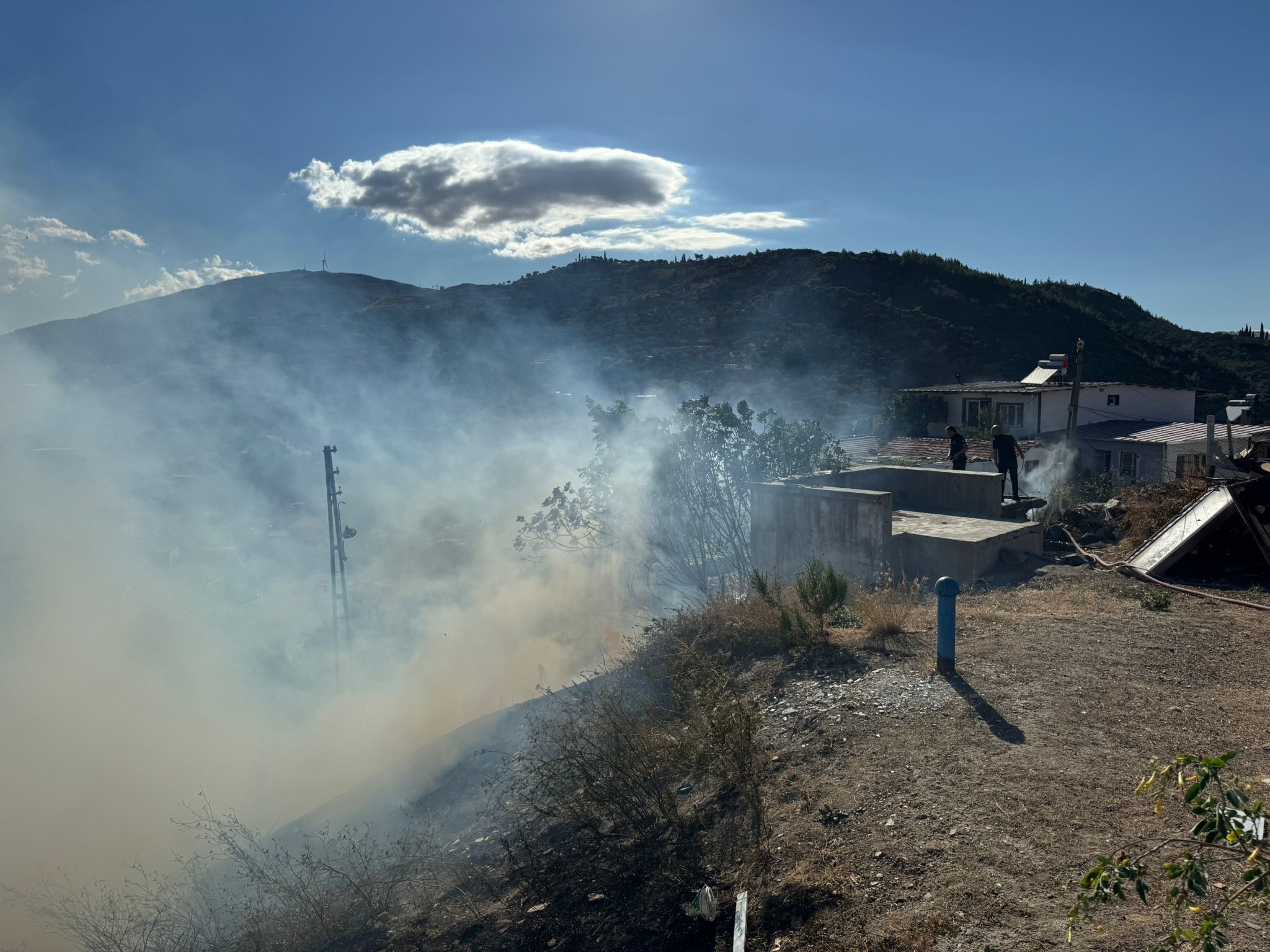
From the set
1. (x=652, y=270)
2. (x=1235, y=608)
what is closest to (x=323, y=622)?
(x=1235, y=608)

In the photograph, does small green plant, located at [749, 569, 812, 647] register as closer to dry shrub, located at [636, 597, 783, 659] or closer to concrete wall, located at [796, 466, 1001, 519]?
dry shrub, located at [636, 597, 783, 659]

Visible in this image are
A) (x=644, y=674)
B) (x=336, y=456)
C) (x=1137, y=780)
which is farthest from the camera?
(x=336, y=456)

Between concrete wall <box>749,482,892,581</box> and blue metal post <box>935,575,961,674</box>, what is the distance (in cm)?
371

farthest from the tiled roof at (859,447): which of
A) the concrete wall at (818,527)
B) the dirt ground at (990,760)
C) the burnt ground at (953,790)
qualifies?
the burnt ground at (953,790)

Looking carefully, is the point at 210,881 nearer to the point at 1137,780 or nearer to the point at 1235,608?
the point at 1137,780

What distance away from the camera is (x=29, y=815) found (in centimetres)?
1324

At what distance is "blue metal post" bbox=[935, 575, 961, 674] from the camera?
18.5 feet

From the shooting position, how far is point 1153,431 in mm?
25906

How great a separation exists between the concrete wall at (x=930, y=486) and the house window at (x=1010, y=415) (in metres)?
16.8

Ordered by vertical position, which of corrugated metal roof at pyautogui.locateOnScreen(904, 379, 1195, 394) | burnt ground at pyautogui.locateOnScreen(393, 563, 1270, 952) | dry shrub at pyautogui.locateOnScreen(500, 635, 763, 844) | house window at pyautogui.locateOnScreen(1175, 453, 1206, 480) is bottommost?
dry shrub at pyautogui.locateOnScreen(500, 635, 763, 844)

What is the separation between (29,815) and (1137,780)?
1592 cm

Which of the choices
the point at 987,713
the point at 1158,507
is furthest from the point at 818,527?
the point at 987,713

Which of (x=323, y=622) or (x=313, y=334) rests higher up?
(x=313, y=334)

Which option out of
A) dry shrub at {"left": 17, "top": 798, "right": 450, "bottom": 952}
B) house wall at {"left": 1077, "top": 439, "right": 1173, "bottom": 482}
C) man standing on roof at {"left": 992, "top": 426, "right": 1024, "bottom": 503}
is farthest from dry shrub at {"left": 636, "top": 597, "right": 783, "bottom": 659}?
house wall at {"left": 1077, "top": 439, "right": 1173, "bottom": 482}
